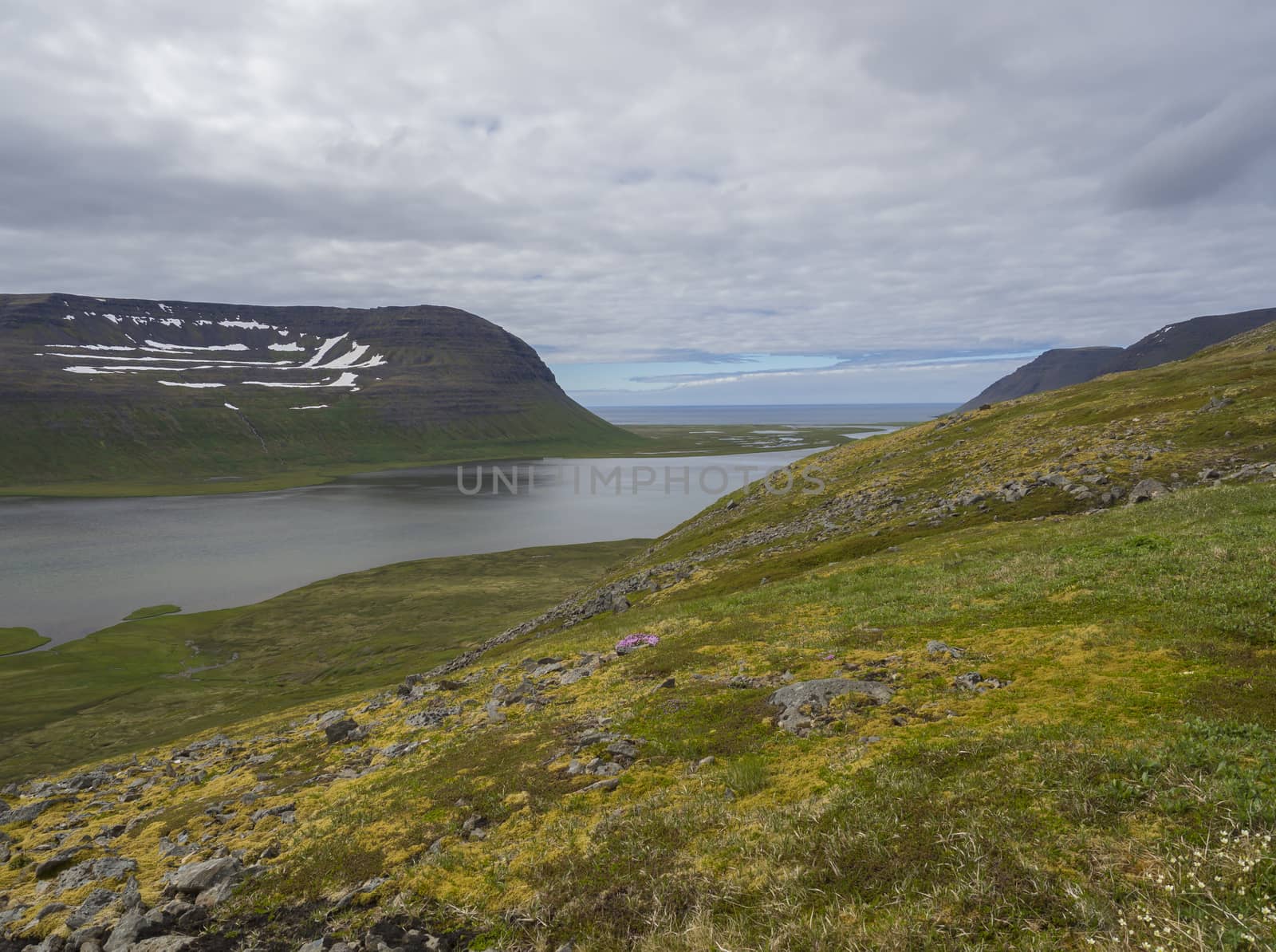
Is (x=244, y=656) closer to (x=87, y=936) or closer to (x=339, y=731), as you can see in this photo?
(x=339, y=731)

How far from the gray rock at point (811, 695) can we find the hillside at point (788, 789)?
71 mm

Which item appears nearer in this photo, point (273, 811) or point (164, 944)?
point (164, 944)

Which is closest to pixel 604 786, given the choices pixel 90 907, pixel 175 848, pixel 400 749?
pixel 400 749

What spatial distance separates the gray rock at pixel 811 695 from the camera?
12.9 meters

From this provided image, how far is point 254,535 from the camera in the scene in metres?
121

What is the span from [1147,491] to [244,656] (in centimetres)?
7387

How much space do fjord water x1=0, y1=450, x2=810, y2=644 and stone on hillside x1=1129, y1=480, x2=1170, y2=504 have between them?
86.6m

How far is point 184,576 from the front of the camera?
90250 millimetres

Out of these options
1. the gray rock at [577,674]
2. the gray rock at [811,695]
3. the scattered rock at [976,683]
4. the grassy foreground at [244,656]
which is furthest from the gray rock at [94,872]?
the grassy foreground at [244,656]

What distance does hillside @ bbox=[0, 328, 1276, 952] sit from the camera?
272 inches

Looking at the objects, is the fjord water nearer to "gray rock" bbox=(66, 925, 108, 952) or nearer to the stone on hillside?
"gray rock" bbox=(66, 925, 108, 952)

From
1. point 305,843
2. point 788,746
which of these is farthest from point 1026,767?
point 305,843

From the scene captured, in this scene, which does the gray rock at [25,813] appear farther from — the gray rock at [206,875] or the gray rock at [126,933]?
the gray rock at [126,933]

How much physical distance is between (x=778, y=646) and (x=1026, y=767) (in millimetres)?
9754
